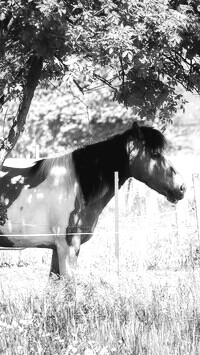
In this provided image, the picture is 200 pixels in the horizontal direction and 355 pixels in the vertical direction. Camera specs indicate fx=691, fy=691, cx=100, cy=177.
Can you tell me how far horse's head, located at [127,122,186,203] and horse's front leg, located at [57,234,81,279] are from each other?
3.60 feet

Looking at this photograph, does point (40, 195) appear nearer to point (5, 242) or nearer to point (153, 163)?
point (5, 242)

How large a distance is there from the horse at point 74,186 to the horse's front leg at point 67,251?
3 centimetres

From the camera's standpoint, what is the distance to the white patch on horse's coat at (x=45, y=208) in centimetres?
782

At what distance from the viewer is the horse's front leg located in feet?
25.1

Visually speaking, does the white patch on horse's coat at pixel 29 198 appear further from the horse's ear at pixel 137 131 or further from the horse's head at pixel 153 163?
the horse's ear at pixel 137 131

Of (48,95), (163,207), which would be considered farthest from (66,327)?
(48,95)

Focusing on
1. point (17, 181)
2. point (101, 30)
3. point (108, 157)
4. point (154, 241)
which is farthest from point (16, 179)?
point (154, 241)

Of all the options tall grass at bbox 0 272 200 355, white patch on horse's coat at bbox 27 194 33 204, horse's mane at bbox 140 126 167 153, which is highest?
horse's mane at bbox 140 126 167 153

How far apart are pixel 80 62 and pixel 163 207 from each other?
381 inches

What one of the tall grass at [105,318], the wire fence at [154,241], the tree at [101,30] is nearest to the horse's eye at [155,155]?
the tree at [101,30]

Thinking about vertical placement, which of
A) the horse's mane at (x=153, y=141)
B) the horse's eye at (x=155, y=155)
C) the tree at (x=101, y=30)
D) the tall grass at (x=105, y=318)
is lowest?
the tall grass at (x=105, y=318)

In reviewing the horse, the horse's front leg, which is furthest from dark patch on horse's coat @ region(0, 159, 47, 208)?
the horse's front leg

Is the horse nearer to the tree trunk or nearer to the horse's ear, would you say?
the horse's ear

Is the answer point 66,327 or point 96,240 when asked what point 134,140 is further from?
point 96,240
